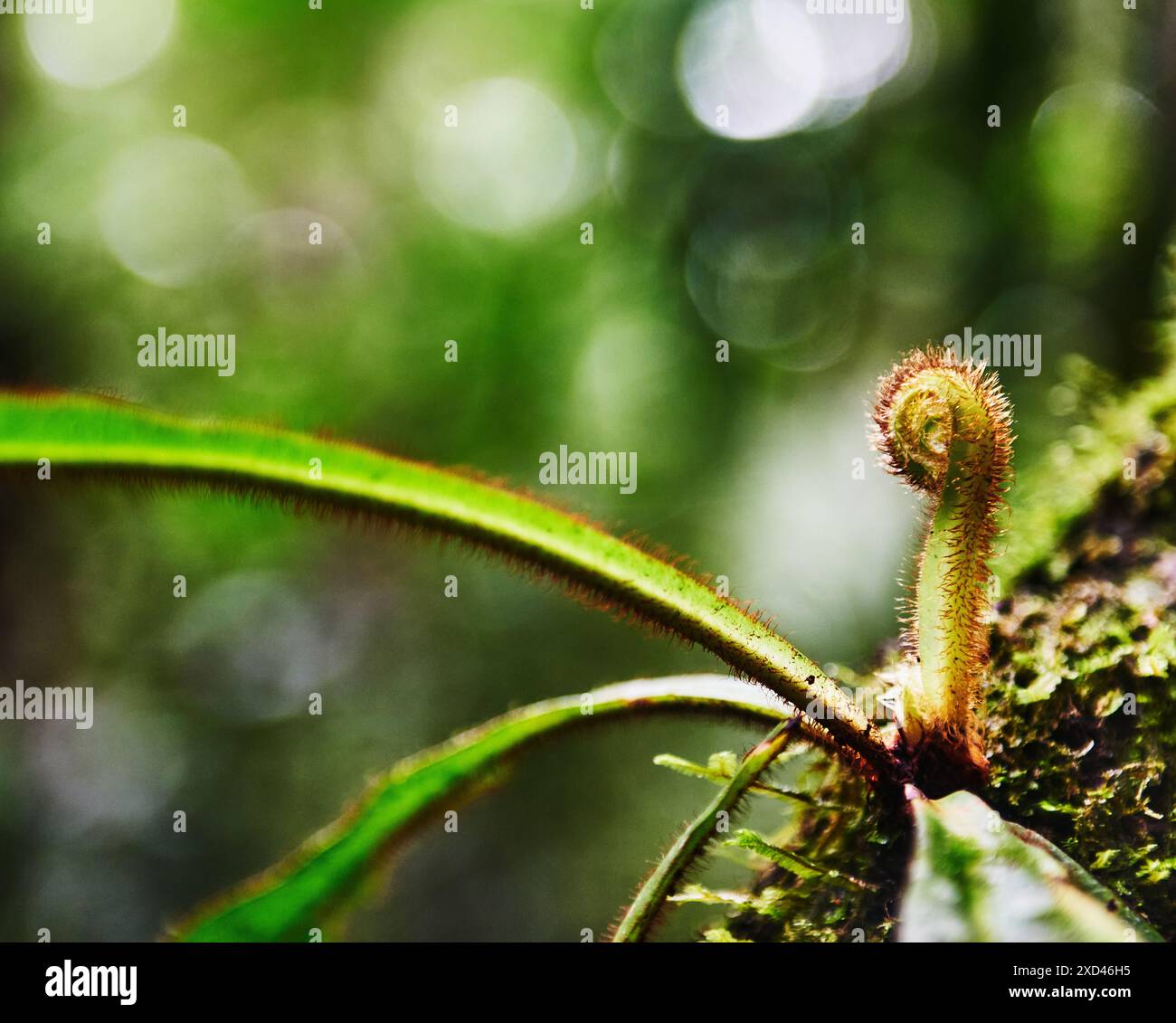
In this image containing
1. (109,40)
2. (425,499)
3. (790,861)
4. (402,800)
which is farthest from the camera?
(109,40)

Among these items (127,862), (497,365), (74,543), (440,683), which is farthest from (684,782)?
(74,543)

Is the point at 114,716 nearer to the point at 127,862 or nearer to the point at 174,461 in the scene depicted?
the point at 127,862

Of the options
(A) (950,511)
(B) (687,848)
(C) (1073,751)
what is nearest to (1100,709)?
(C) (1073,751)

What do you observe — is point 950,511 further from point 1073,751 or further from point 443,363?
point 443,363

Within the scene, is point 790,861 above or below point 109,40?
below

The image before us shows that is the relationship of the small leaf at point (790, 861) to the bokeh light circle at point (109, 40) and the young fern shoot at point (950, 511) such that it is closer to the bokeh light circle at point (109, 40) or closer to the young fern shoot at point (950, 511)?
the young fern shoot at point (950, 511)

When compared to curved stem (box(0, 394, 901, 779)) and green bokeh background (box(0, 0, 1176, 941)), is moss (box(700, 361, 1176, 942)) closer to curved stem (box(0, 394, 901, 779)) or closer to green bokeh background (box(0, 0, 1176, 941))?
curved stem (box(0, 394, 901, 779))

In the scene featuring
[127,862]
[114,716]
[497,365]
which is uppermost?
[497,365]
